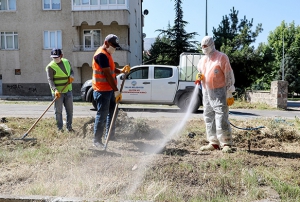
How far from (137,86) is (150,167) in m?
7.67

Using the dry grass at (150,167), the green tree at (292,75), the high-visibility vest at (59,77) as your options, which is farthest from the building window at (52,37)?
the green tree at (292,75)

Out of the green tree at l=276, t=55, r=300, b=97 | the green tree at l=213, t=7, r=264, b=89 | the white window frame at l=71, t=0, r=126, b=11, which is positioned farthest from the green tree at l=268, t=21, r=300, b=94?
the white window frame at l=71, t=0, r=126, b=11

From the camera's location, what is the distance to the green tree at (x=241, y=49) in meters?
24.1

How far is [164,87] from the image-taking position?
11.4 metres

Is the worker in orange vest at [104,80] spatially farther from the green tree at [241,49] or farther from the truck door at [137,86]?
the green tree at [241,49]

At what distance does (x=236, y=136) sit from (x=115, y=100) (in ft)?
8.15

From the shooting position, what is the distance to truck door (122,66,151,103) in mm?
11438

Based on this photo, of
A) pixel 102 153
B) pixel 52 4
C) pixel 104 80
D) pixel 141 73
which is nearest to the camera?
pixel 102 153

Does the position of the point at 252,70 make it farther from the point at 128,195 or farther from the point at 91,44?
the point at 128,195

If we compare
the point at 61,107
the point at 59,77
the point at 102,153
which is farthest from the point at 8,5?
the point at 102,153

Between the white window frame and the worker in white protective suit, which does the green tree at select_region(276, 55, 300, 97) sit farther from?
the worker in white protective suit

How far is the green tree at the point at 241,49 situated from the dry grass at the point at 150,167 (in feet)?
62.8

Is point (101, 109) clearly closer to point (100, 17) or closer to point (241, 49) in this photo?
point (100, 17)

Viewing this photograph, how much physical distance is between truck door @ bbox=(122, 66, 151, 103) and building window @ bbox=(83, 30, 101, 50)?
40.3 feet
